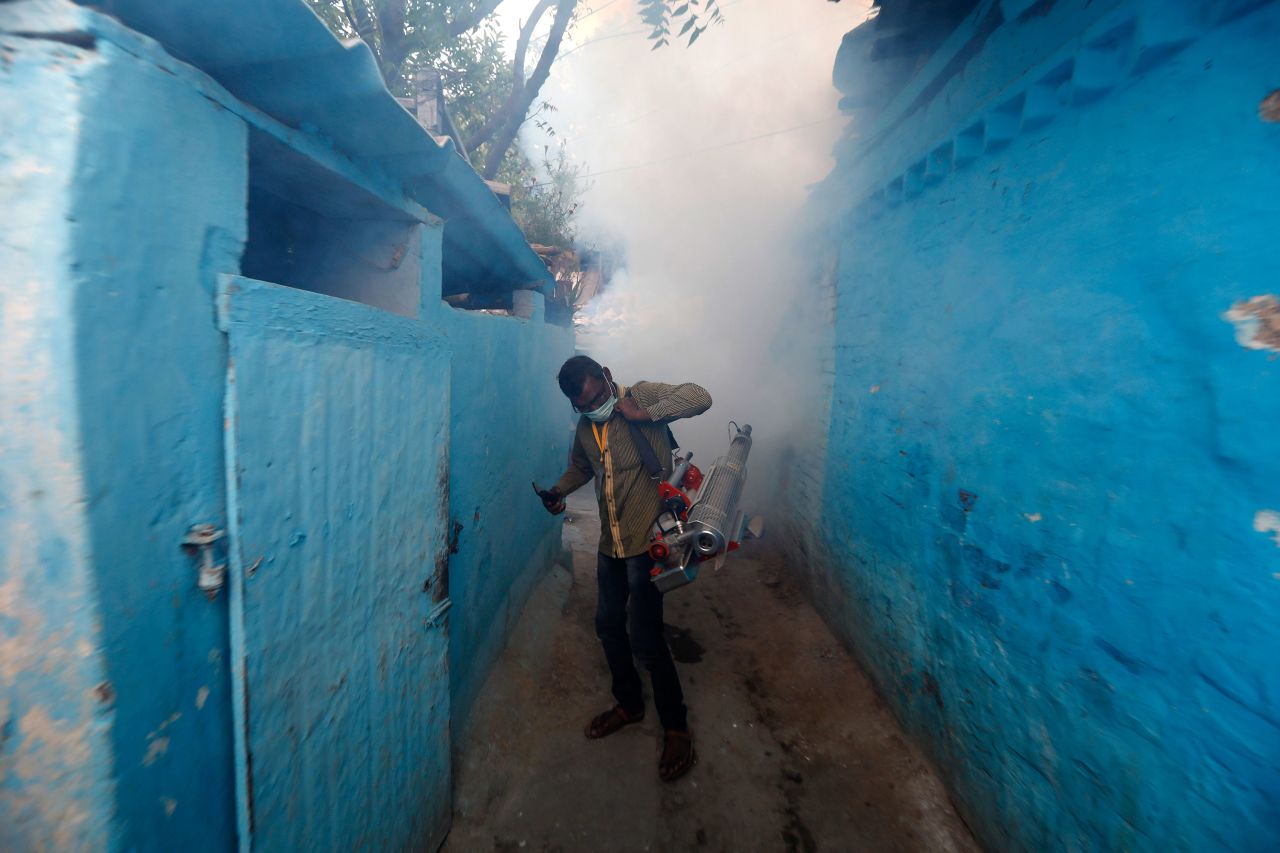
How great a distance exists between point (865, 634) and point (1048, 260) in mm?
2764

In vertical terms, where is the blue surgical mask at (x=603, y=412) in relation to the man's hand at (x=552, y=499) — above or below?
above

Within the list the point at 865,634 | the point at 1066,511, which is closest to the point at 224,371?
the point at 1066,511

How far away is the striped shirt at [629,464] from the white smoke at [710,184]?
290cm

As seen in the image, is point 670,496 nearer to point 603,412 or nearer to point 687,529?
point 687,529

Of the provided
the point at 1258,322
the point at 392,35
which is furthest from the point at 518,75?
the point at 1258,322

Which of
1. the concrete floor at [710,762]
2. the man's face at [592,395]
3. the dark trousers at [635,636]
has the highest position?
the man's face at [592,395]

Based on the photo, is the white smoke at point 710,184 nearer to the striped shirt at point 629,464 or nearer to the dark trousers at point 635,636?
the striped shirt at point 629,464

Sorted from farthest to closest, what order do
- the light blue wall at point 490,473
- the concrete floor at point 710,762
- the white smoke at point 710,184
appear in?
1. the white smoke at point 710,184
2. the light blue wall at point 490,473
3. the concrete floor at point 710,762

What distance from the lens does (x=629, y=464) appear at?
3.17 metres

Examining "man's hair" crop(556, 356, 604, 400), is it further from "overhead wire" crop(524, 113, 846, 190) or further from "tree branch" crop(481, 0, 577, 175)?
"tree branch" crop(481, 0, 577, 175)

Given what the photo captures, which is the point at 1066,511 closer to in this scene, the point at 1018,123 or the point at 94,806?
the point at 1018,123

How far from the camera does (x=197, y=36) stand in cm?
127

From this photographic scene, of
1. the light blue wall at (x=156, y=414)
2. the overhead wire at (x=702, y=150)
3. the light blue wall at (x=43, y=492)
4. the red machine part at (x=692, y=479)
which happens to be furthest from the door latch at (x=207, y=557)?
the overhead wire at (x=702, y=150)

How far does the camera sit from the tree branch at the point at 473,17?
6652mm
